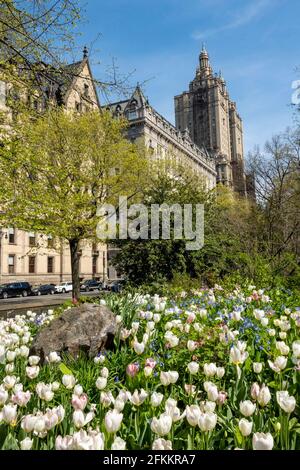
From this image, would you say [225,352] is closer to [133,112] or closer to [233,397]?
[233,397]

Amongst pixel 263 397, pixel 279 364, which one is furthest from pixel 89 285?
pixel 263 397

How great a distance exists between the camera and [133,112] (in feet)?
203

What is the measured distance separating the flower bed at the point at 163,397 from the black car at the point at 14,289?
31.1m

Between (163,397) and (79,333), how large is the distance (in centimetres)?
232

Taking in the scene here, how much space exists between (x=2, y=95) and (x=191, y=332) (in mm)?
9435

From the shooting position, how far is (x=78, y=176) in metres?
21.4

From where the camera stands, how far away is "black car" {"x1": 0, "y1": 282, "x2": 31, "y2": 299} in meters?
34.3

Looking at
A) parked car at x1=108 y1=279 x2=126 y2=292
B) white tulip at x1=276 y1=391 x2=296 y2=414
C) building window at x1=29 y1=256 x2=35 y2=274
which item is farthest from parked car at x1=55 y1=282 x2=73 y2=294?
white tulip at x1=276 y1=391 x2=296 y2=414

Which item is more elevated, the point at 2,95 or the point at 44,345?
the point at 2,95

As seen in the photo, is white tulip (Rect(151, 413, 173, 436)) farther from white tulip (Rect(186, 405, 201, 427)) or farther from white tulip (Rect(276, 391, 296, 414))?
white tulip (Rect(276, 391, 296, 414))

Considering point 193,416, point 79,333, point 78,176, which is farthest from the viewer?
point 78,176

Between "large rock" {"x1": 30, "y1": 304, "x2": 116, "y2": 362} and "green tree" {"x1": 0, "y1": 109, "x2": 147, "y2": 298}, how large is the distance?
464 inches

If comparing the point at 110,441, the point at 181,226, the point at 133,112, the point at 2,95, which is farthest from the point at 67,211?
the point at 133,112

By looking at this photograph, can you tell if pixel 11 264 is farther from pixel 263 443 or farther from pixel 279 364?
pixel 263 443
